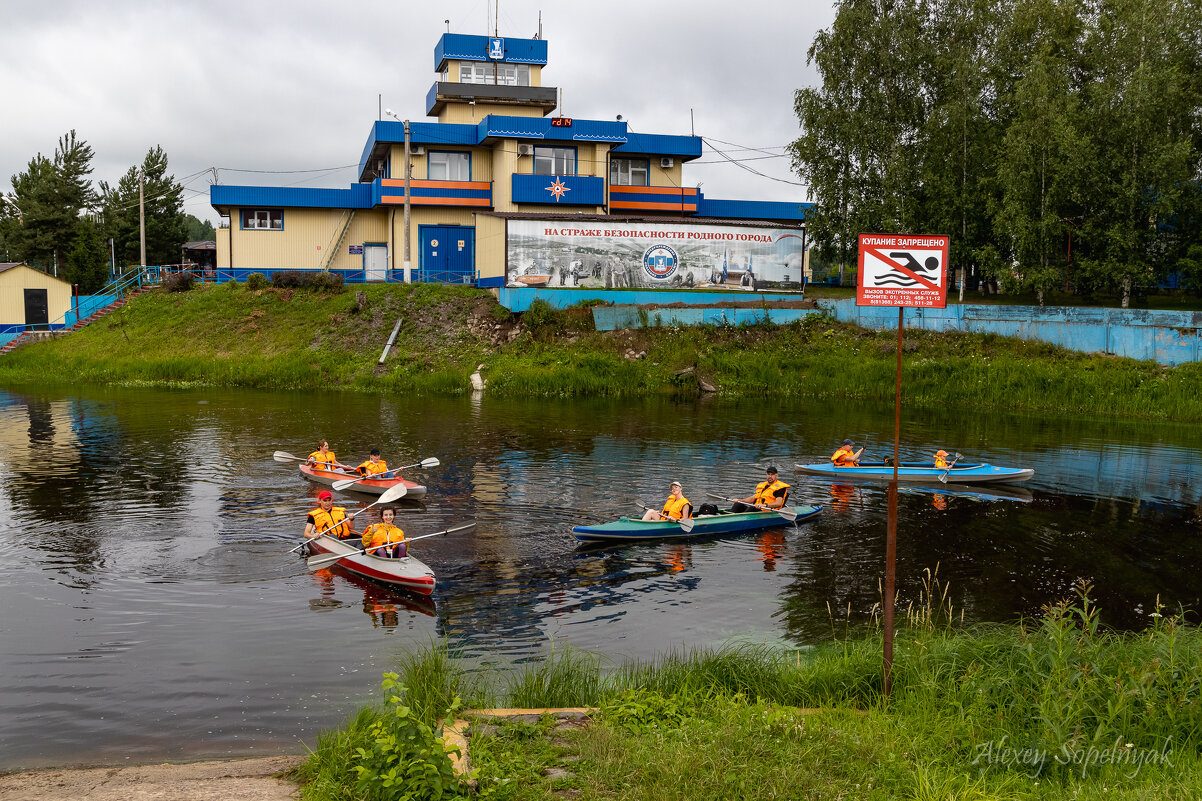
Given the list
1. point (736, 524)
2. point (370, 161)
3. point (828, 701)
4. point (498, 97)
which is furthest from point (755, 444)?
point (370, 161)

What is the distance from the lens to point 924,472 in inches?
1057

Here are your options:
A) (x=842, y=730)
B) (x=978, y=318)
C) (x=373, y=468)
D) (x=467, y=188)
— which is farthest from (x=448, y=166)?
(x=842, y=730)

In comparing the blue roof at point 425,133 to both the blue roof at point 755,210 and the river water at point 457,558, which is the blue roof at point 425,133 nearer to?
the blue roof at point 755,210

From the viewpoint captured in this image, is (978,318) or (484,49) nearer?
A: (978,318)

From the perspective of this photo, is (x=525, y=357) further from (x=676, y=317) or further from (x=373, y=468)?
(x=373, y=468)

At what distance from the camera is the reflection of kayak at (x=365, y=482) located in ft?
77.9

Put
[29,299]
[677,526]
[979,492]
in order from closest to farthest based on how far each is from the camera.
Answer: [677,526], [979,492], [29,299]

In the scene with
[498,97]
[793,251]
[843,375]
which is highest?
[498,97]

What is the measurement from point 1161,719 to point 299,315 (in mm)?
48305

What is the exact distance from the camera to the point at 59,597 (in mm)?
16000

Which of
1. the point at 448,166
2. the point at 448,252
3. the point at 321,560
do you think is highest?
the point at 448,166

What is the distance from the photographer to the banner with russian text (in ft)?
165

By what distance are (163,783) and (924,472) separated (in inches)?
887

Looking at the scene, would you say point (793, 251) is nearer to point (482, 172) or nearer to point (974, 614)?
point (482, 172)
